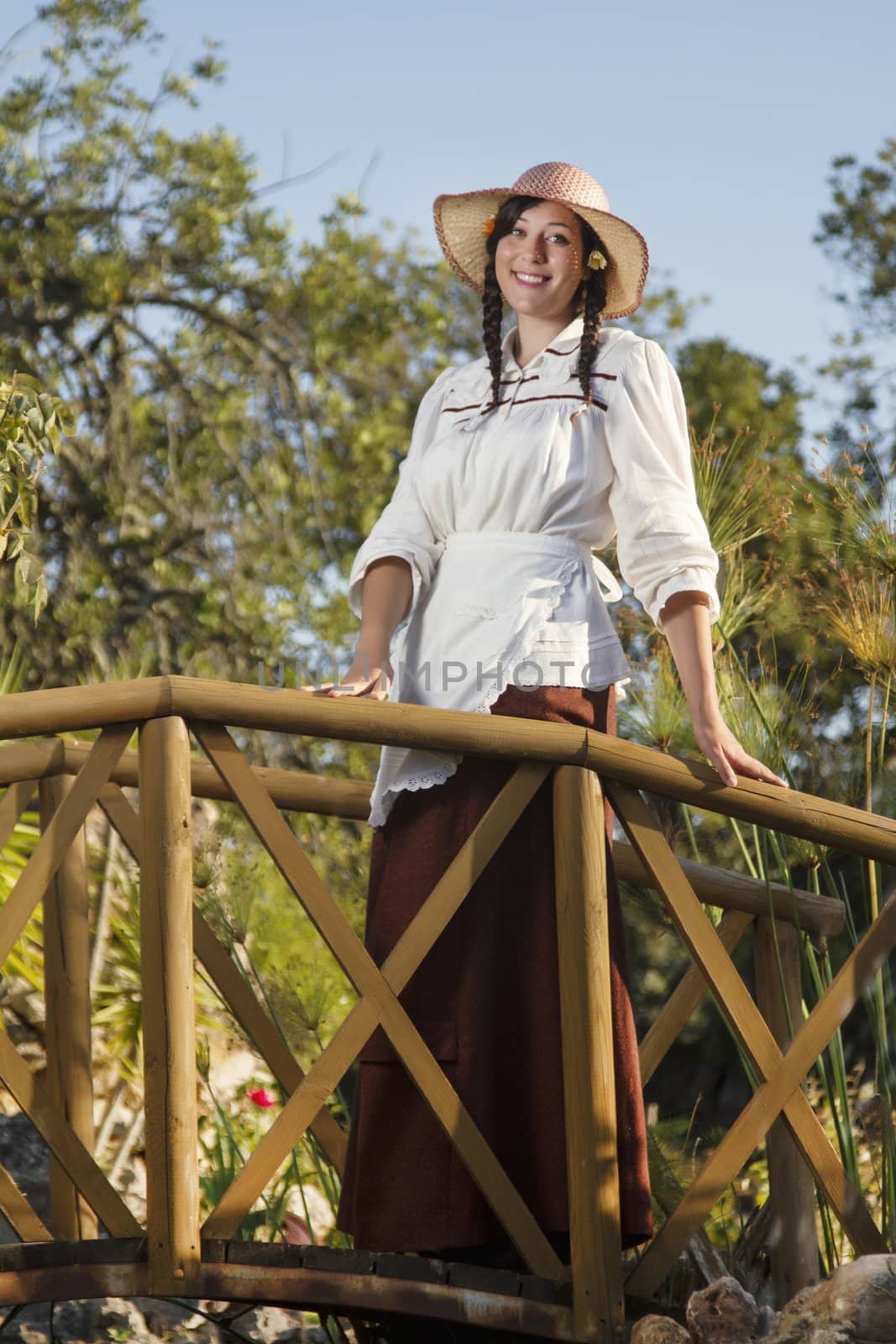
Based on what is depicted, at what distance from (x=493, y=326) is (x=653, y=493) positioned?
17.9 inches

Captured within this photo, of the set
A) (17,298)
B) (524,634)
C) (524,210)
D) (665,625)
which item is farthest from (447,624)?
(17,298)

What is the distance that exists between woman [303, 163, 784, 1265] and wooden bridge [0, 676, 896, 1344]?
10cm

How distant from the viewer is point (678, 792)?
240cm

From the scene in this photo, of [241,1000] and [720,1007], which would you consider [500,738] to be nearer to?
[720,1007]

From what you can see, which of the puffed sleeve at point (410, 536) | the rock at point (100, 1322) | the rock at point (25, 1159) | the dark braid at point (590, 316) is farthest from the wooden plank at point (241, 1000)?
the rock at point (25, 1159)

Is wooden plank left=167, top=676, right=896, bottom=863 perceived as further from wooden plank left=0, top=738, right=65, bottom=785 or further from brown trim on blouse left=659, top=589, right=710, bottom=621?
wooden plank left=0, top=738, right=65, bottom=785

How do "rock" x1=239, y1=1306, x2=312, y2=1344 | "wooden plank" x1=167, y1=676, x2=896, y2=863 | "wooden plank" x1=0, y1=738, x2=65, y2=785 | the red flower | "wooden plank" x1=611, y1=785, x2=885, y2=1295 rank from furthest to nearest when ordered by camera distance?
1. the red flower
2. "rock" x1=239, y1=1306, x2=312, y2=1344
3. "wooden plank" x1=0, y1=738, x2=65, y2=785
4. "wooden plank" x1=611, y1=785, x2=885, y2=1295
5. "wooden plank" x1=167, y1=676, x2=896, y2=863

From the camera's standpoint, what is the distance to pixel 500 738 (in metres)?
2.29

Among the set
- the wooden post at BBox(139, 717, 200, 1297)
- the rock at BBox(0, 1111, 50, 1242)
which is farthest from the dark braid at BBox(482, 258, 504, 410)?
the rock at BBox(0, 1111, 50, 1242)

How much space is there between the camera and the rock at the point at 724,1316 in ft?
7.27

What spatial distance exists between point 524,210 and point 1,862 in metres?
2.39

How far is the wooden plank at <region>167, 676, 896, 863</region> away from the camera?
7.24 ft

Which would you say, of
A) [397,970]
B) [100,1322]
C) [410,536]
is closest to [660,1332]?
[397,970]

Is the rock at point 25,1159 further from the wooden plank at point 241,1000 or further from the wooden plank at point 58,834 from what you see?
the wooden plank at point 58,834
